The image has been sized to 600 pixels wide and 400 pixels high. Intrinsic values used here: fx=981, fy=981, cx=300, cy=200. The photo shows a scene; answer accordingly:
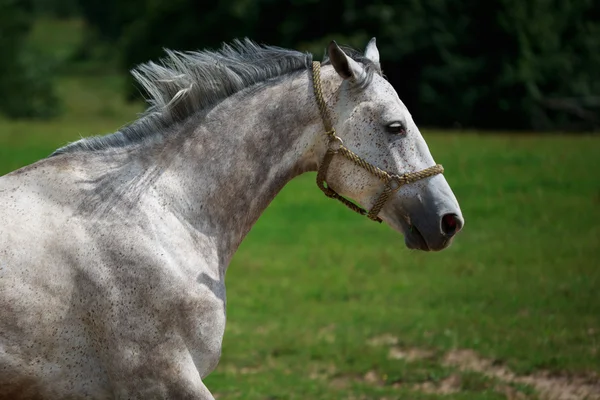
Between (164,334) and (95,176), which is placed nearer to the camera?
(164,334)

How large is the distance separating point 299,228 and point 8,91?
25.3 m

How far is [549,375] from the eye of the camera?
8.17 metres

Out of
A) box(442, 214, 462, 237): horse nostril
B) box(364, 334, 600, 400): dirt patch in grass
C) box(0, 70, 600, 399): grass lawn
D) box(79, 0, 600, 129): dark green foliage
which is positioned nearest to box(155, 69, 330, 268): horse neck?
box(442, 214, 462, 237): horse nostril

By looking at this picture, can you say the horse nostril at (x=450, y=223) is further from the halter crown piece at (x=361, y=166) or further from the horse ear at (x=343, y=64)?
the horse ear at (x=343, y=64)

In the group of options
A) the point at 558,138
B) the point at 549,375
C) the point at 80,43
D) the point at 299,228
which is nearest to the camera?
the point at 549,375

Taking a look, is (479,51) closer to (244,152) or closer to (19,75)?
(19,75)

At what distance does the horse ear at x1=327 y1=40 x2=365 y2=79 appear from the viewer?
4574mm

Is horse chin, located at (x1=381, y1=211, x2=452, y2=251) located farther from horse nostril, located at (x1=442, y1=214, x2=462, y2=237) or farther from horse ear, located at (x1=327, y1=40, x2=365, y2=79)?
horse ear, located at (x1=327, y1=40, x2=365, y2=79)

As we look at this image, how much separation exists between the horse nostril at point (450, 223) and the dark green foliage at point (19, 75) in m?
34.2

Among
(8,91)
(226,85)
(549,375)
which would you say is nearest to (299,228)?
(549,375)

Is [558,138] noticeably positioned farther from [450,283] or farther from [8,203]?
[8,203]

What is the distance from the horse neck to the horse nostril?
0.70m

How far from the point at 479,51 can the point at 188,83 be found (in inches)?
940

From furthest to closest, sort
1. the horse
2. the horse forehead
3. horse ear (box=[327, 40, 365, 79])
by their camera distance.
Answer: the horse forehead → horse ear (box=[327, 40, 365, 79]) → the horse
